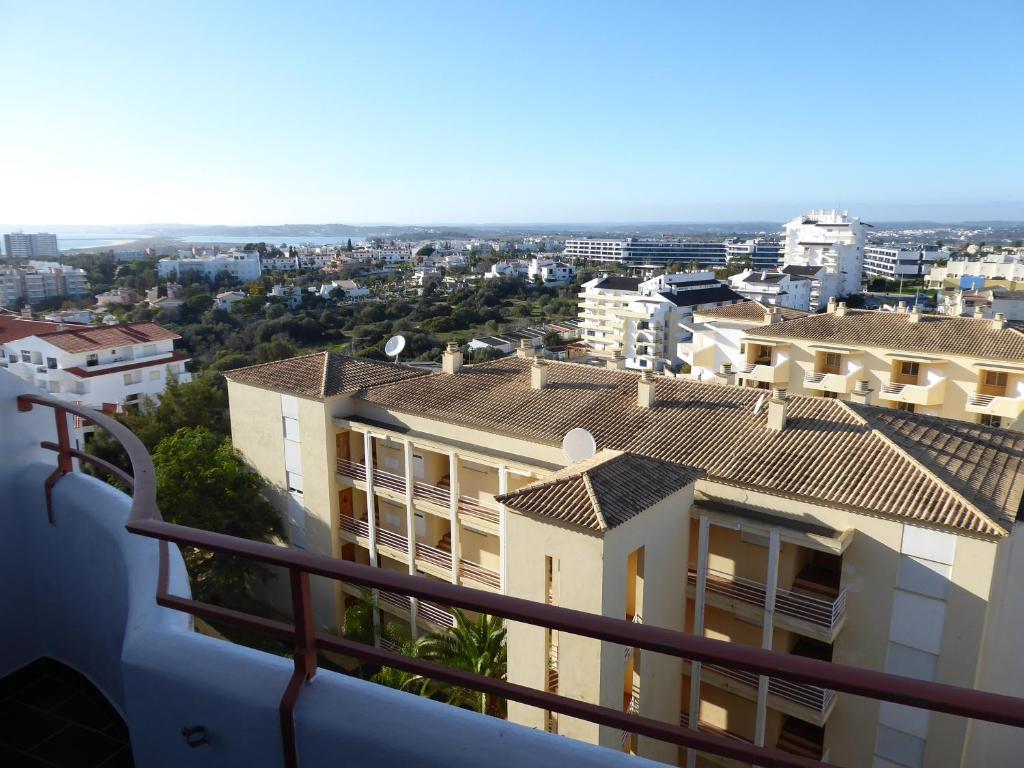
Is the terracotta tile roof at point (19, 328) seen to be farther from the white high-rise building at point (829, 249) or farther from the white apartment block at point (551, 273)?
the white apartment block at point (551, 273)

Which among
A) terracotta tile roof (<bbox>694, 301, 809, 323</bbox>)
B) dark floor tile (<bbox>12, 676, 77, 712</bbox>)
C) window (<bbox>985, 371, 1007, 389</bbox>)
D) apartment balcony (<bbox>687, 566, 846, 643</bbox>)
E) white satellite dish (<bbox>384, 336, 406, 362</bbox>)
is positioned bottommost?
apartment balcony (<bbox>687, 566, 846, 643</bbox>)

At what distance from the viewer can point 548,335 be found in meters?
86.6

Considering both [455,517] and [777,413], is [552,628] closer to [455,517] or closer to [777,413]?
[777,413]

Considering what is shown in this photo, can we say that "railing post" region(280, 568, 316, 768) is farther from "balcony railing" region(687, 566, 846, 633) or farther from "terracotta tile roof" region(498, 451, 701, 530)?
"balcony railing" region(687, 566, 846, 633)

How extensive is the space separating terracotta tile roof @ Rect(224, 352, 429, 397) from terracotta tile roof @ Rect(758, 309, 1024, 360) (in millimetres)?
18615

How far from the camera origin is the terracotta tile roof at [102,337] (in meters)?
45.4

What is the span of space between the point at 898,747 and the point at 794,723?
9.19 feet

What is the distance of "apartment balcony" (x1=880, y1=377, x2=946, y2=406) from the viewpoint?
30.0 metres

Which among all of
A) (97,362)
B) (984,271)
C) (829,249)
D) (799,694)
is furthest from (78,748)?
(829,249)

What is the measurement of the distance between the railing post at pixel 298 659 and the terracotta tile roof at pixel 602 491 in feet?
32.8

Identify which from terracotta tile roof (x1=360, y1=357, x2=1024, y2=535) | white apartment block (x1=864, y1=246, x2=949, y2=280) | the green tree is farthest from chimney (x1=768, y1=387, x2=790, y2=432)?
white apartment block (x1=864, y1=246, x2=949, y2=280)

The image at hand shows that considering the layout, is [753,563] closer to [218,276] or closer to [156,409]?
[156,409]

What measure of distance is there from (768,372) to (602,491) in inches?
897

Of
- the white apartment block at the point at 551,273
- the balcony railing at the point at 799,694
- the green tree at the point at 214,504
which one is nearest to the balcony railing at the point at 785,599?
the balcony railing at the point at 799,694
